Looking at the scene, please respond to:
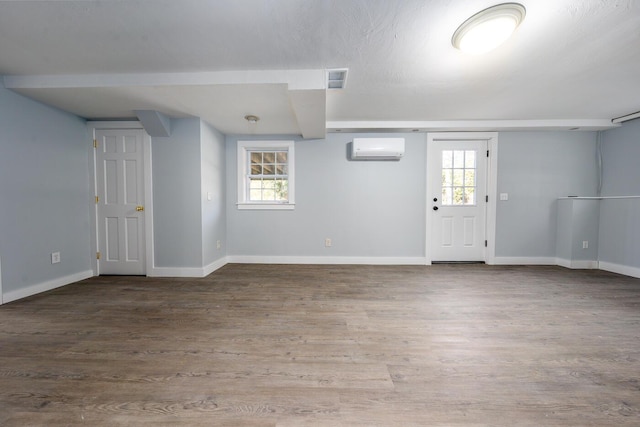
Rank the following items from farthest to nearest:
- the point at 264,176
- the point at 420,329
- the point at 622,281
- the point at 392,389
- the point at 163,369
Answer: the point at 264,176 → the point at 622,281 → the point at 420,329 → the point at 163,369 → the point at 392,389

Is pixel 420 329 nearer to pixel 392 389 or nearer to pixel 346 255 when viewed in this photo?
pixel 392 389

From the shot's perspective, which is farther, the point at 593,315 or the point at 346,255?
the point at 346,255

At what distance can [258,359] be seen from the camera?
1568 millimetres

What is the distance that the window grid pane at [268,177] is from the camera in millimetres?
4246

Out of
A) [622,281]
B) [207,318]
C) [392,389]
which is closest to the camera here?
[392,389]

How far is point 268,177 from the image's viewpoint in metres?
4.24

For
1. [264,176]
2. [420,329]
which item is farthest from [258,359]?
[264,176]

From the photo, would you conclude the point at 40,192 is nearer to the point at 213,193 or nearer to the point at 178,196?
the point at 178,196

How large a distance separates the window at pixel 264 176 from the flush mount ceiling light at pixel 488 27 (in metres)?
2.86

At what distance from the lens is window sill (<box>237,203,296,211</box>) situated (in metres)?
4.14

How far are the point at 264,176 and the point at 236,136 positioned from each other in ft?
2.69

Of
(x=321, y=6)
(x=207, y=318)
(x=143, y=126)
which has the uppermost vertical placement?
(x=321, y=6)

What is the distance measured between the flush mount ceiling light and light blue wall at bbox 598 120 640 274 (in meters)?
3.71

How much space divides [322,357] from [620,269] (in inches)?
190
